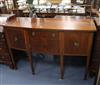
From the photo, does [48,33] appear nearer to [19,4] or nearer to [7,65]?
[7,65]

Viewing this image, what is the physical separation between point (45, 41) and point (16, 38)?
0.42 m

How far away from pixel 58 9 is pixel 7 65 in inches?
59.9

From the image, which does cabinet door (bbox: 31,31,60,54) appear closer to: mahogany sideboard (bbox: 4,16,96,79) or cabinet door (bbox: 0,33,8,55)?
mahogany sideboard (bbox: 4,16,96,79)

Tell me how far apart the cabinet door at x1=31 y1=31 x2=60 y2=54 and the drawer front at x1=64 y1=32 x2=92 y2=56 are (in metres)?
0.12

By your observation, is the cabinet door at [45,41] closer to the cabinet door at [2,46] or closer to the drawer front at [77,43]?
the drawer front at [77,43]

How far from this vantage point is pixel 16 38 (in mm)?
1885

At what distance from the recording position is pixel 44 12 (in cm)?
289

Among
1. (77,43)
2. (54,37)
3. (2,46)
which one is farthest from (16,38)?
(77,43)

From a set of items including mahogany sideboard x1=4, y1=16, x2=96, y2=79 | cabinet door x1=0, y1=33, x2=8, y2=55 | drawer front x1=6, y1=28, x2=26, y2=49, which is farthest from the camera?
cabinet door x1=0, y1=33, x2=8, y2=55

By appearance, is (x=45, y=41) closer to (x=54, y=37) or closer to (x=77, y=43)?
(x=54, y=37)

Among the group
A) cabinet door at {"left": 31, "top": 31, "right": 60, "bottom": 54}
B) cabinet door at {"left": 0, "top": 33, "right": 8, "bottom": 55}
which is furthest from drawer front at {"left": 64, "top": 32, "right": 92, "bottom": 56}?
cabinet door at {"left": 0, "top": 33, "right": 8, "bottom": 55}

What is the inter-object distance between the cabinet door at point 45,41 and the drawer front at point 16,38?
0.49 feet

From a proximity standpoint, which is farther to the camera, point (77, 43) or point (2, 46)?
point (2, 46)

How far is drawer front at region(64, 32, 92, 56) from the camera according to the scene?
5.40 feet
